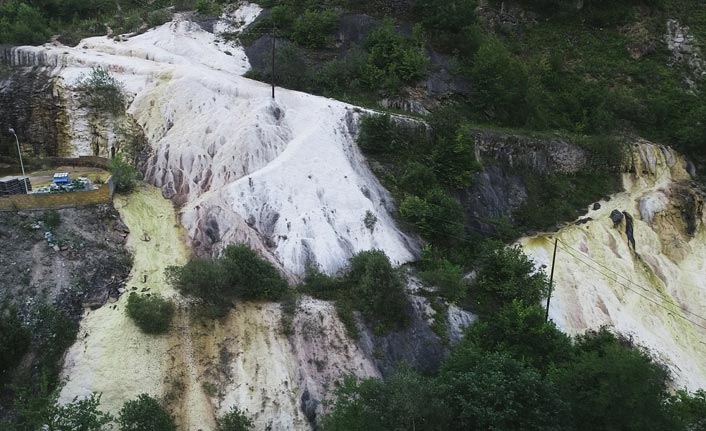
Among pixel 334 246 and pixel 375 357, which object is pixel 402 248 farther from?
pixel 375 357

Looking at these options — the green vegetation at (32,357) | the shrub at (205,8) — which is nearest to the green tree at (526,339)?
the green vegetation at (32,357)

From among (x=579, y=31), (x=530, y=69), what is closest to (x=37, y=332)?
(x=530, y=69)

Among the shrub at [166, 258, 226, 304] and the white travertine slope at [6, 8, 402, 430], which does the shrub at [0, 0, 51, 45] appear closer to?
the white travertine slope at [6, 8, 402, 430]

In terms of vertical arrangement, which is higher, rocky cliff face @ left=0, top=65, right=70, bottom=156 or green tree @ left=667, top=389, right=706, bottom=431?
green tree @ left=667, top=389, right=706, bottom=431

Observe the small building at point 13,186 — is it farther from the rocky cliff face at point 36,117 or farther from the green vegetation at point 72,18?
the green vegetation at point 72,18

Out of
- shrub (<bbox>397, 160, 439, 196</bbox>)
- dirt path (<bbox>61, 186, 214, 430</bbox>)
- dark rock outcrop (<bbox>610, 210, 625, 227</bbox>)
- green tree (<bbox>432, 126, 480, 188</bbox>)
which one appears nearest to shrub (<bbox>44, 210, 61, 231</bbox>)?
A: dirt path (<bbox>61, 186, 214, 430</bbox>)

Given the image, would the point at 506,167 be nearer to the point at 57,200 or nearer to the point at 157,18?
the point at 57,200
